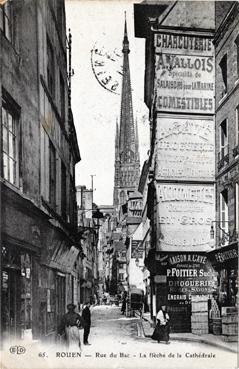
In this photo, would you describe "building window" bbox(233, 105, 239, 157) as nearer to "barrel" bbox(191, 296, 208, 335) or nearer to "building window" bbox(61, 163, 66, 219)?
"barrel" bbox(191, 296, 208, 335)

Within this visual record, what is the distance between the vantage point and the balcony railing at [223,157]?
5.64m

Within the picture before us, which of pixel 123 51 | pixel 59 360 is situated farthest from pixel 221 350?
pixel 123 51

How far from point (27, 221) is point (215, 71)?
2.38 meters

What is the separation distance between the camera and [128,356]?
512 centimetres

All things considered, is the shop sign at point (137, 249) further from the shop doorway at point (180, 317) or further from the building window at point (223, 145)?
the building window at point (223, 145)

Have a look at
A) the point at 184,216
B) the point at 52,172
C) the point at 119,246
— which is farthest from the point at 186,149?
the point at 119,246

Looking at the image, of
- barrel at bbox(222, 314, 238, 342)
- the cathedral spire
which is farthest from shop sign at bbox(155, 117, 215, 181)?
barrel at bbox(222, 314, 238, 342)

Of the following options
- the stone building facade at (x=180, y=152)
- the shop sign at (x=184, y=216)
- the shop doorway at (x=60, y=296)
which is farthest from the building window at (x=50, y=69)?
the shop doorway at (x=60, y=296)

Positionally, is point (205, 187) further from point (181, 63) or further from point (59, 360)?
point (59, 360)

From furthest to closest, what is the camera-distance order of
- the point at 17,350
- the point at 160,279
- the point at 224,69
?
the point at 224,69, the point at 160,279, the point at 17,350

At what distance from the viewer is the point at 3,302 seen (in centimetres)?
503

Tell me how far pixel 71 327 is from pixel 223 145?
2408mm

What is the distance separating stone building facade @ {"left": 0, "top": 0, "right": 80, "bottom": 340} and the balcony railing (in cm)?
145

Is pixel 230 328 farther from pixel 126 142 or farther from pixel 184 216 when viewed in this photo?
pixel 126 142
